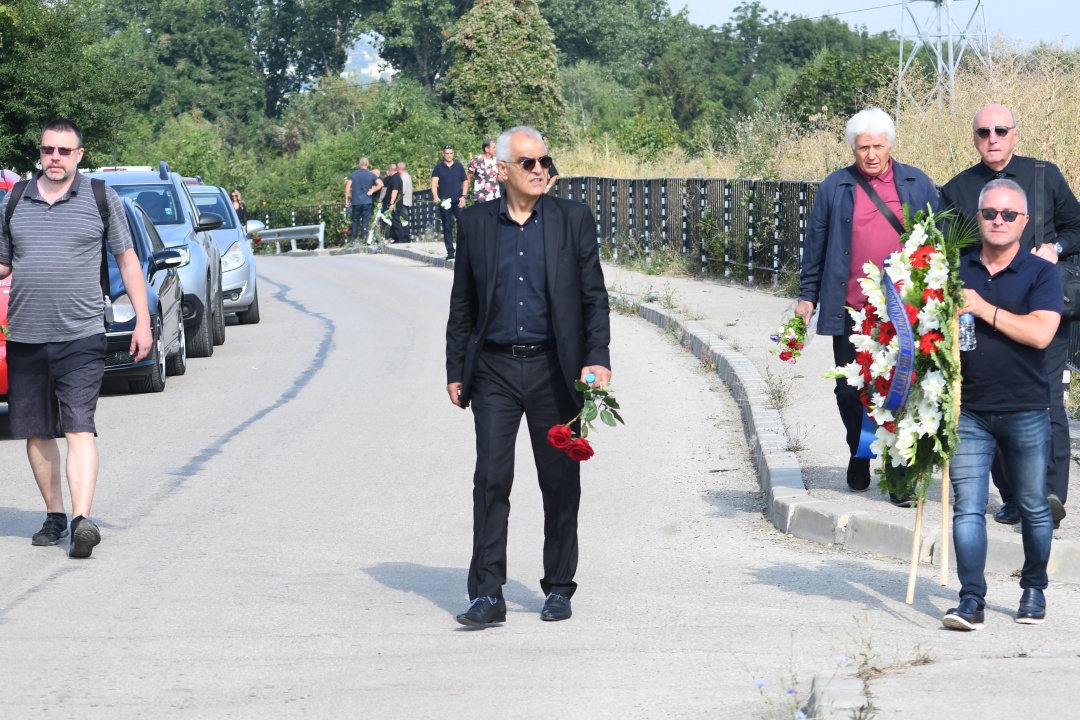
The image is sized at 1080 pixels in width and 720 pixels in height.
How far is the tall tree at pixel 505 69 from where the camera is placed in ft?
177

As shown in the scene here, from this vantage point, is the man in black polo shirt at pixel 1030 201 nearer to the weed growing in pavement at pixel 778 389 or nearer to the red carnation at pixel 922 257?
the red carnation at pixel 922 257

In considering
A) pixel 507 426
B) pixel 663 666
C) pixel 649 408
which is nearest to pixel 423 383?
pixel 649 408

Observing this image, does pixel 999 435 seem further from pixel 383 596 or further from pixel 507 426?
pixel 383 596

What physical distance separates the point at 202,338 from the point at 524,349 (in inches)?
406

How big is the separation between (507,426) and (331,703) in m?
1.55

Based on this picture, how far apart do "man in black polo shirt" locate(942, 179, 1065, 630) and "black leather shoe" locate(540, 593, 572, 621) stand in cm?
145

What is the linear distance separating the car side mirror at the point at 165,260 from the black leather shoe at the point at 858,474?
6.37 m

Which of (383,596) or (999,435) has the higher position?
(999,435)

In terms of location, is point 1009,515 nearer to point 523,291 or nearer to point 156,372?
point 523,291

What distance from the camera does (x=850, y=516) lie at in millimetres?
7852

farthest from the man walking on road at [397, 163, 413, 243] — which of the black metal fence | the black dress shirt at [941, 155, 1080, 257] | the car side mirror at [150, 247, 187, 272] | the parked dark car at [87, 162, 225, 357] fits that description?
the black dress shirt at [941, 155, 1080, 257]

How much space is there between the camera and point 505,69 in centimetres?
5544

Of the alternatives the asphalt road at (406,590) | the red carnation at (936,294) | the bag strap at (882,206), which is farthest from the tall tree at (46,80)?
the red carnation at (936,294)

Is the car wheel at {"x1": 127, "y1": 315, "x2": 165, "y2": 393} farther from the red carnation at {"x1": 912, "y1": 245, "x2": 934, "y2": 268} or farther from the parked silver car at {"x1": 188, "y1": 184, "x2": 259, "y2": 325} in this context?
the red carnation at {"x1": 912, "y1": 245, "x2": 934, "y2": 268}
